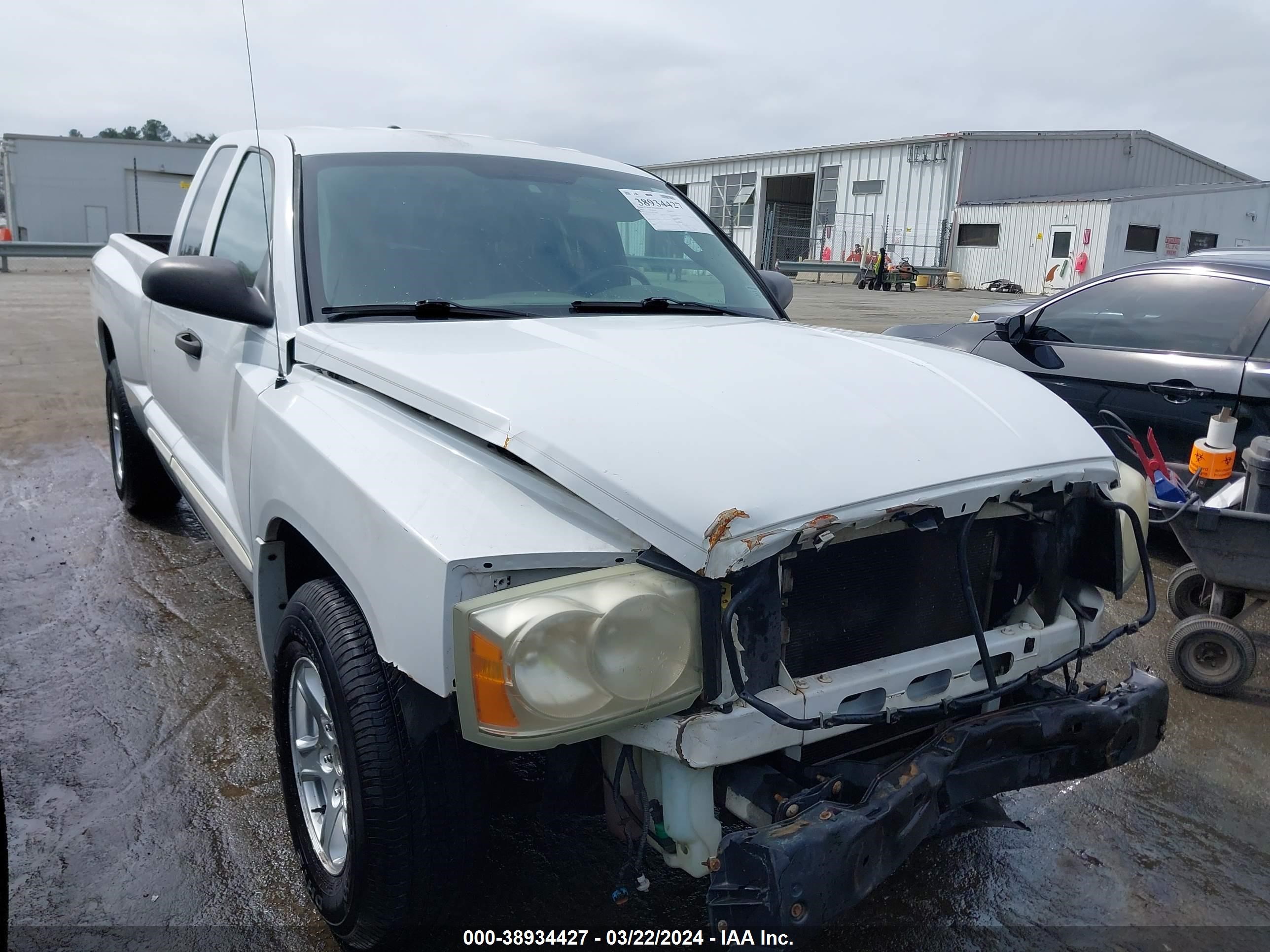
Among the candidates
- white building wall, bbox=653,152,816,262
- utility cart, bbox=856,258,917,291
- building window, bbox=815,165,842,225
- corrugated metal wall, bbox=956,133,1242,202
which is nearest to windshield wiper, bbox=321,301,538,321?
utility cart, bbox=856,258,917,291

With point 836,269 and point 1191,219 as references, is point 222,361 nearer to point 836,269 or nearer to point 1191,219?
point 836,269

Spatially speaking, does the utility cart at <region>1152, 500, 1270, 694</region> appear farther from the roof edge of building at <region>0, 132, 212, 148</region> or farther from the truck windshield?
the roof edge of building at <region>0, 132, 212, 148</region>

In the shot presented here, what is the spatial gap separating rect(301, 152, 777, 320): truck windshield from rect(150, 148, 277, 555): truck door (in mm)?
250

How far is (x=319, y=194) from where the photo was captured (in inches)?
119

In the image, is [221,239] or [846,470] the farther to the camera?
[221,239]

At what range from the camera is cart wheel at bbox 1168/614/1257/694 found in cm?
368

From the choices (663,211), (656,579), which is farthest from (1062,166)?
(656,579)

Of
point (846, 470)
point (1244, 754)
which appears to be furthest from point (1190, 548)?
point (846, 470)

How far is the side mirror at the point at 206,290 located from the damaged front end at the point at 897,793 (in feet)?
6.03

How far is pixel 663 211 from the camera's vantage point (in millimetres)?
3619

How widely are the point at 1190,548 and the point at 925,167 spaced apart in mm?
30618

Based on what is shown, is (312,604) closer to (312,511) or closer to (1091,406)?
(312,511)

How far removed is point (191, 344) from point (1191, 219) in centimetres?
3175

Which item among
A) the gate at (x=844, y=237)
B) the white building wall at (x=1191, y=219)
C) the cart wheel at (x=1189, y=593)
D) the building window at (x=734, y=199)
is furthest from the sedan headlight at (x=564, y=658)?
the building window at (x=734, y=199)
